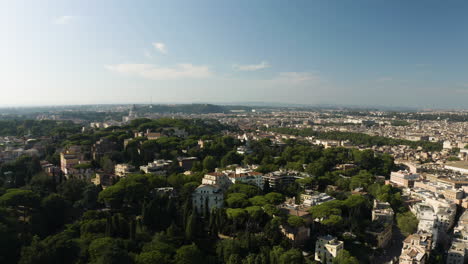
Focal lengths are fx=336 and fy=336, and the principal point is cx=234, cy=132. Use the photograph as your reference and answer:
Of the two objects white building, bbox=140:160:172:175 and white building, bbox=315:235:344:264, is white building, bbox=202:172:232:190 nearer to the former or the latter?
white building, bbox=140:160:172:175

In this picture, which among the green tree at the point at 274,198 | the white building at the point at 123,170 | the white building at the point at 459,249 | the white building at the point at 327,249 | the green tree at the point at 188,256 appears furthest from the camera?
the white building at the point at 123,170

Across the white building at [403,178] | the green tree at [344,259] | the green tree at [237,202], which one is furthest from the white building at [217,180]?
the white building at [403,178]

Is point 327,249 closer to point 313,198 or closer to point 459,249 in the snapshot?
point 313,198

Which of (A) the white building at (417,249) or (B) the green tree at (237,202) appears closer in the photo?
(A) the white building at (417,249)

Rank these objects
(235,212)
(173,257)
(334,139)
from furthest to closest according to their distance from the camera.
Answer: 1. (334,139)
2. (235,212)
3. (173,257)

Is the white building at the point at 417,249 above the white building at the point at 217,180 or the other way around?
the other way around

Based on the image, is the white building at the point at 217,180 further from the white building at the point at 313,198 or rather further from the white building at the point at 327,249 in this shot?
the white building at the point at 327,249

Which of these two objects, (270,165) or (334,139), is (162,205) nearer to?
(270,165)

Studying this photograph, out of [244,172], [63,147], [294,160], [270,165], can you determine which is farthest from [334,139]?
[63,147]

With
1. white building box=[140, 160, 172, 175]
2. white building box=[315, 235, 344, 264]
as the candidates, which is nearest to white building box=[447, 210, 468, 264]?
white building box=[315, 235, 344, 264]

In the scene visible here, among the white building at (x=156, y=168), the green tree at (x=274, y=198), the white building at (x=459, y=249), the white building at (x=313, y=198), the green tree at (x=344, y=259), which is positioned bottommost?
the white building at (x=459, y=249)

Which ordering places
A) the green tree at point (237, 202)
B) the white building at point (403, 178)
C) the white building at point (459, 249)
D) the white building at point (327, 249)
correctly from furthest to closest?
the white building at point (403, 178) < the green tree at point (237, 202) < the white building at point (459, 249) < the white building at point (327, 249)
